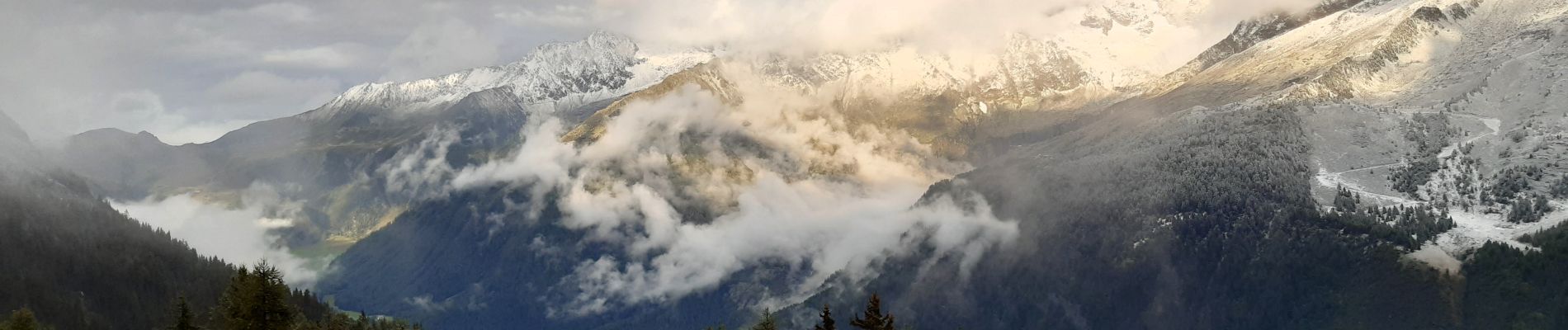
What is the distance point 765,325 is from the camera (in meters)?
109

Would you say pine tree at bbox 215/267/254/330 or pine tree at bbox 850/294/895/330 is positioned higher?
pine tree at bbox 215/267/254/330

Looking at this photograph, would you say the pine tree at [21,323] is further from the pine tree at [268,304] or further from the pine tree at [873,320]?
the pine tree at [873,320]

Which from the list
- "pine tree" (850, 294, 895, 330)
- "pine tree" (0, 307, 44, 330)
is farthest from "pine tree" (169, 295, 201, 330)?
"pine tree" (850, 294, 895, 330)

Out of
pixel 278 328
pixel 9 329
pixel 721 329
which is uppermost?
pixel 9 329

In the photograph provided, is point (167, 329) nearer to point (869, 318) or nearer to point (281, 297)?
point (281, 297)

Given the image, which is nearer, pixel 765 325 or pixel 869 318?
pixel 869 318

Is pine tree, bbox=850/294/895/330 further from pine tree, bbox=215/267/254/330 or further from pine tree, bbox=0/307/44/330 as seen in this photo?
pine tree, bbox=0/307/44/330

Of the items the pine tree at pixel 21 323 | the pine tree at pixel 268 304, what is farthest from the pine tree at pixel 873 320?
the pine tree at pixel 21 323

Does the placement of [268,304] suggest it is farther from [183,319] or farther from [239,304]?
[183,319]

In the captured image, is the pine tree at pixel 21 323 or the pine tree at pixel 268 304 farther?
the pine tree at pixel 21 323

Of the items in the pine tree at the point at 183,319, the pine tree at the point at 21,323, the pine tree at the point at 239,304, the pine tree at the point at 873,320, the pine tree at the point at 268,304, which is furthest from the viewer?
the pine tree at the point at 21,323

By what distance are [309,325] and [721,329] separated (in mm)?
83954

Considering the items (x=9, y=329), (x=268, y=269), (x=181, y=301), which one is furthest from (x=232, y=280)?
(x=9, y=329)

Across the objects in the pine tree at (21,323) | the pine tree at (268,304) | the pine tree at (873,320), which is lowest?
the pine tree at (873,320)
